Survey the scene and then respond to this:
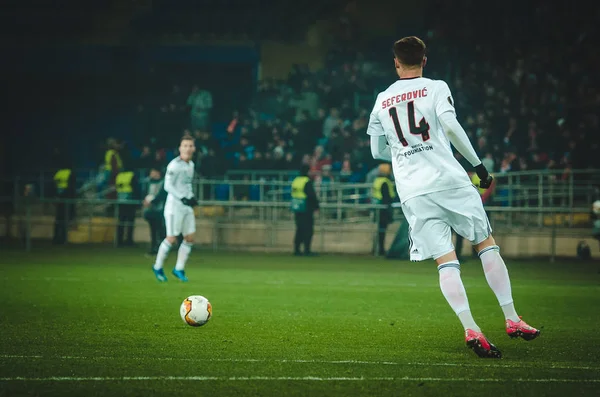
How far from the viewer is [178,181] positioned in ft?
50.2

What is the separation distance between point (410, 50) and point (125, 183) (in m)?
18.0

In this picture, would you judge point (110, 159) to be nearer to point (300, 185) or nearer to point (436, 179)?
point (300, 185)

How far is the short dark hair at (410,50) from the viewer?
7301mm

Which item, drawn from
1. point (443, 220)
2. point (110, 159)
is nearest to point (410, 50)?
point (443, 220)

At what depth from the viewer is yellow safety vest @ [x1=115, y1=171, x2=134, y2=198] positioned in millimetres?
24438

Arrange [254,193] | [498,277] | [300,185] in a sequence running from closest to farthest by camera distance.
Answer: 1. [498,277]
2. [300,185]
3. [254,193]

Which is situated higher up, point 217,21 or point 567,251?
point 217,21

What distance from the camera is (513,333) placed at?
7.30 meters

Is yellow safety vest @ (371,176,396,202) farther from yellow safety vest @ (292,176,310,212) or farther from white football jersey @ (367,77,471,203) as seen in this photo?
white football jersey @ (367,77,471,203)

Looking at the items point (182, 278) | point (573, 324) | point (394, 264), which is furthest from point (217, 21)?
point (573, 324)

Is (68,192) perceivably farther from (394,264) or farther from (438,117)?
(438,117)

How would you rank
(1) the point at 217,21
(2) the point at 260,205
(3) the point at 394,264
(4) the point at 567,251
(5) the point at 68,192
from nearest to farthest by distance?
1. (3) the point at 394,264
2. (4) the point at 567,251
3. (2) the point at 260,205
4. (5) the point at 68,192
5. (1) the point at 217,21

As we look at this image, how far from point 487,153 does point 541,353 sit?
57.5 feet

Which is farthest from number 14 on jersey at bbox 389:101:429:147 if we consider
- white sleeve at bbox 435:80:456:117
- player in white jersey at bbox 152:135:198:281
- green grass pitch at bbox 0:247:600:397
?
player in white jersey at bbox 152:135:198:281
